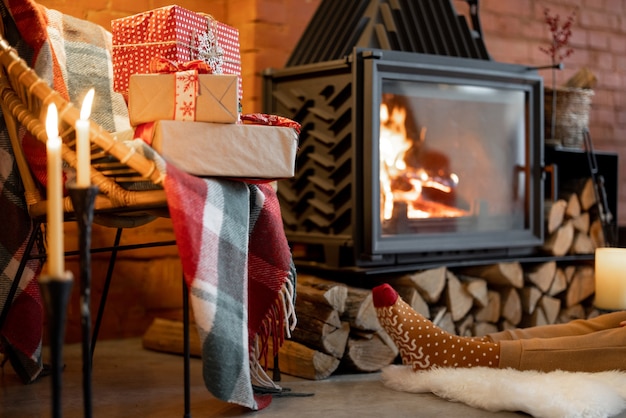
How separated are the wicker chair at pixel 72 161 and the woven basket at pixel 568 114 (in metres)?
1.60

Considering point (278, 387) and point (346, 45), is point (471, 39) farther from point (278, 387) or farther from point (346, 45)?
point (278, 387)

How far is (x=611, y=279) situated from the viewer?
2182 mm

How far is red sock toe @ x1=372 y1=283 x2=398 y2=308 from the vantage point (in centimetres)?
Answer: 189

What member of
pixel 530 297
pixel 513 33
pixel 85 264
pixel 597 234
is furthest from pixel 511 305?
pixel 85 264

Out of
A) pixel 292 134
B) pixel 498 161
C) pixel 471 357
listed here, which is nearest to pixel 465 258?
pixel 498 161

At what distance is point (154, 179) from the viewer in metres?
1.37

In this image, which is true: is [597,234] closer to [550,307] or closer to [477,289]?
[550,307]

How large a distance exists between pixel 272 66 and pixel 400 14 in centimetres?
44

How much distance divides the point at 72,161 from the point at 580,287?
5.80 ft

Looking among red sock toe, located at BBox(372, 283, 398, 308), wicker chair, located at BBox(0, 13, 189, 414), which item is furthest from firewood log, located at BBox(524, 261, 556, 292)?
wicker chair, located at BBox(0, 13, 189, 414)

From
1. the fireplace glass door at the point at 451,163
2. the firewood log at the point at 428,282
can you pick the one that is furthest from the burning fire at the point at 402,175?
the firewood log at the point at 428,282

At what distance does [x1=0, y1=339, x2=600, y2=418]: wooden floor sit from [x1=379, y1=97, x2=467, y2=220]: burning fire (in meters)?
0.49

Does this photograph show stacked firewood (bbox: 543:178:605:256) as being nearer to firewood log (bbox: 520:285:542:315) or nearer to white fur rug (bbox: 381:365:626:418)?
firewood log (bbox: 520:285:542:315)

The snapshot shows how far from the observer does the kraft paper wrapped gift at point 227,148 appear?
1430 millimetres
